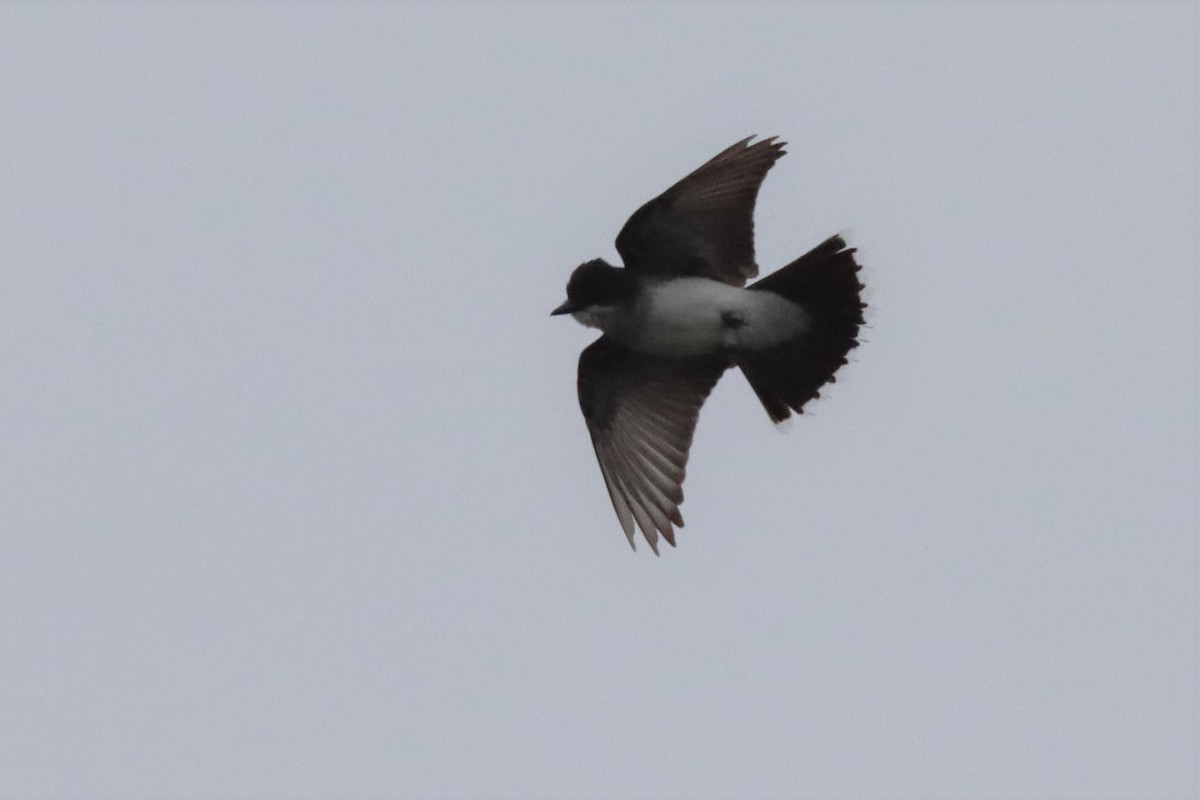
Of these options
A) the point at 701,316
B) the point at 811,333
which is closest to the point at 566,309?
the point at 701,316

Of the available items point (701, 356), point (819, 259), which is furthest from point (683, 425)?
point (819, 259)

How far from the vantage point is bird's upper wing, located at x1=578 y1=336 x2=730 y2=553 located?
1525cm

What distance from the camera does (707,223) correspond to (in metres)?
14.7

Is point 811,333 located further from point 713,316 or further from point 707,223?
point 707,223

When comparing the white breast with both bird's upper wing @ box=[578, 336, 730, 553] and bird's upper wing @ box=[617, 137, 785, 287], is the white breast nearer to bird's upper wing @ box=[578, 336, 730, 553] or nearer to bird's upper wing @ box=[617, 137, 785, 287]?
bird's upper wing @ box=[617, 137, 785, 287]

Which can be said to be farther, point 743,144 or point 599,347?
point 599,347

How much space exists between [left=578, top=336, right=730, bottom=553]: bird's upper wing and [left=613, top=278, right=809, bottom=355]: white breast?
1.53ft

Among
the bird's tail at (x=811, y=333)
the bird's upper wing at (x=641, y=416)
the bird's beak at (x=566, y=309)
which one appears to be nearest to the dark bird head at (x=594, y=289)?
the bird's beak at (x=566, y=309)

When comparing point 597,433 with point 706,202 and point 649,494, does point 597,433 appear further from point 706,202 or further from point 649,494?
point 706,202

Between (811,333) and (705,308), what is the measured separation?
2.15 ft

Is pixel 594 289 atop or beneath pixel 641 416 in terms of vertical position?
atop

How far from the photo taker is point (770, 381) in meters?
15.1

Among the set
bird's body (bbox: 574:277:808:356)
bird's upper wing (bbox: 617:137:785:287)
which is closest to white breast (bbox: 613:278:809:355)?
bird's body (bbox: 574:277:808:356)

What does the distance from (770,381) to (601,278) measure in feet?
3.97
